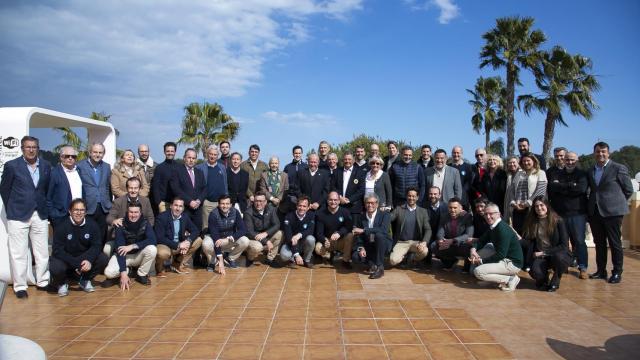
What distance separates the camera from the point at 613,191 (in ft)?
18.5

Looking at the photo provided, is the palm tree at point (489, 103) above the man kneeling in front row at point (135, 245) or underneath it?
above

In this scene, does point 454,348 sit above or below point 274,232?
below

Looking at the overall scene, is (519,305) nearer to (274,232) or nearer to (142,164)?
(274,232)

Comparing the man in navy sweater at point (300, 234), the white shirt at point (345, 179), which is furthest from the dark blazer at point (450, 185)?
the man in navy sweater at point (300, 234)

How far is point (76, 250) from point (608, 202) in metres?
6.93

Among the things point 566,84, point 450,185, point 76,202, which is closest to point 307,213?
point 450,185

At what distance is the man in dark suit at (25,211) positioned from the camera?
5.03m

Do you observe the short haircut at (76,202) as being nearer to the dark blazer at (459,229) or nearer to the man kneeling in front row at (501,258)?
the dark blazer at (459,229)

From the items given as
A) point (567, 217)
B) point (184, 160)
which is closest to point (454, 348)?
point (567, 217)

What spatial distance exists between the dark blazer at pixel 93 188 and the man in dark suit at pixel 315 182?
2879mm

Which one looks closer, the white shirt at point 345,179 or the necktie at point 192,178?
the necktie at point 192,178

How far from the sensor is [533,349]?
3520 mm

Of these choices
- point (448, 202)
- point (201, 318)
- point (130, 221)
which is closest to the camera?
point (201, 318)

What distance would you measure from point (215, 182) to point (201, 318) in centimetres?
284
